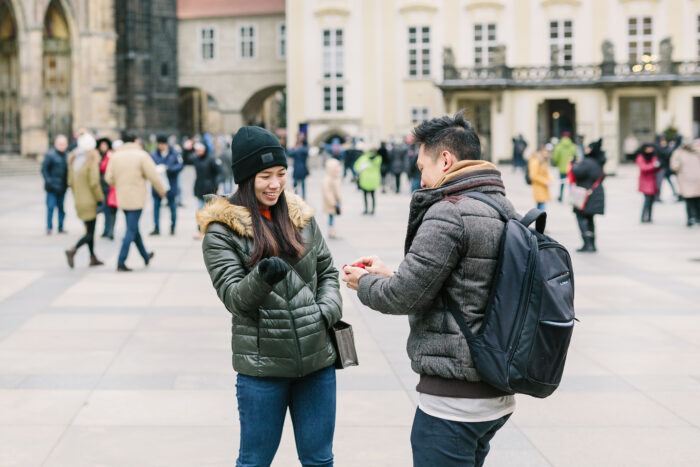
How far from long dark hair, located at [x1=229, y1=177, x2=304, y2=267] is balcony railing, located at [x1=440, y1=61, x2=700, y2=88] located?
147 feet

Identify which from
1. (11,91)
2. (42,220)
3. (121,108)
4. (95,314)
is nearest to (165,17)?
(121,108)

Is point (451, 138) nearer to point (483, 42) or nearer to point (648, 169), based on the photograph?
point (648, 169)

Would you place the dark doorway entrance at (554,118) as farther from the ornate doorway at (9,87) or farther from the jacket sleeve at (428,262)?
the jacket sleeve at (428,262)

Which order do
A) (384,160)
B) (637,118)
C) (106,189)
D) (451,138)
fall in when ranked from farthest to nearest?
1. (637,118)
2. (384,160)
3. (106,189)
4. (451,138)

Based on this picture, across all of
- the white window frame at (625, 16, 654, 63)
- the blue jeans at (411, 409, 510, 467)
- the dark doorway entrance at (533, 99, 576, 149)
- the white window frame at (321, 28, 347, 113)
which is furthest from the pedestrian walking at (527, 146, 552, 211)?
the dark doorway entrance at (533, 99, 576, 149)

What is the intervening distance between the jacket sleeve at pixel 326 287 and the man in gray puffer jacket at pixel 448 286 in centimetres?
37

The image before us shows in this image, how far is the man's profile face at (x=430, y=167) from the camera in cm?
353

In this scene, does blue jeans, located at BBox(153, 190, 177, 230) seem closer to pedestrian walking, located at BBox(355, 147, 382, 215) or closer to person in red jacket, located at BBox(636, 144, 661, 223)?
pedestrian walking, located at BBox(355, 147, 382, 215)

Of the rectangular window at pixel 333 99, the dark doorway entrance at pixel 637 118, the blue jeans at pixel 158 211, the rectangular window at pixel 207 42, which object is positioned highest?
the rectangular window at pixel 207 42

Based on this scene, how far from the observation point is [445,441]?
344cm

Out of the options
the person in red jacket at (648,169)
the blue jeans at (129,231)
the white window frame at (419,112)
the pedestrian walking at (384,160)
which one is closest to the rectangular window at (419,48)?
the white window frame at (419,112)

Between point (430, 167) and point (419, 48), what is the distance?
48.2 metres

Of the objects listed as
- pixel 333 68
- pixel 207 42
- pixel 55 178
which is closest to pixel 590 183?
pixel 55 178

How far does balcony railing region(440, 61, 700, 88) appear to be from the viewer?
4794 cm
